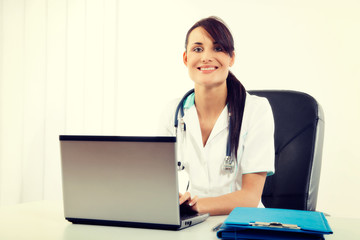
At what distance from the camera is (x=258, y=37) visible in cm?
258

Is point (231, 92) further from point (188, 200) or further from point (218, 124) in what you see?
point (188, 200)

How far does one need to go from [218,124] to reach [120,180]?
0.73m

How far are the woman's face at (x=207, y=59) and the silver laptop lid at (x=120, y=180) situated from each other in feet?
2.42

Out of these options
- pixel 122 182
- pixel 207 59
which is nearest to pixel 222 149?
pixel 207 59

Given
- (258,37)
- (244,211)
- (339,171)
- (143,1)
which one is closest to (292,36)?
(258,37)

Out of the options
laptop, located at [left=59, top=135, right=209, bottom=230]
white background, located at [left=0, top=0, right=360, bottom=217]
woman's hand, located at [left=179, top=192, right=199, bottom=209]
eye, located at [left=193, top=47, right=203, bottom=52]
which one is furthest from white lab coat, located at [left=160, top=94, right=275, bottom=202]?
white background, located at [left=0, top=0, right=360, bottom=217]

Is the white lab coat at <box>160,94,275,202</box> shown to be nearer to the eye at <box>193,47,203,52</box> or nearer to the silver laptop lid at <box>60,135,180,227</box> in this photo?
the eye at <box>193,47,203,52</box>

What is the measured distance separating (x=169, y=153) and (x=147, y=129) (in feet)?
6.43

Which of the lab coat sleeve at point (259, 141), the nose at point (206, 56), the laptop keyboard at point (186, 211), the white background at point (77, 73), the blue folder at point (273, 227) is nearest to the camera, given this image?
the blue folder at point (273, 227)

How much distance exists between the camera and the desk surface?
91 centimetres

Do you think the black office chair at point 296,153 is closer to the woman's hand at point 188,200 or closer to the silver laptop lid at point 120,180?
the woman's hand at point 188,200

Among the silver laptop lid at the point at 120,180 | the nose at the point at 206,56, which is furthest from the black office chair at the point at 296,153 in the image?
the silver laptop lid at the point at 120,180

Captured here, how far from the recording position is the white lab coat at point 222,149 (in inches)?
59.2

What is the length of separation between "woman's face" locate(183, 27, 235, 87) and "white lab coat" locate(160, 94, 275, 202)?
5.5 inches
